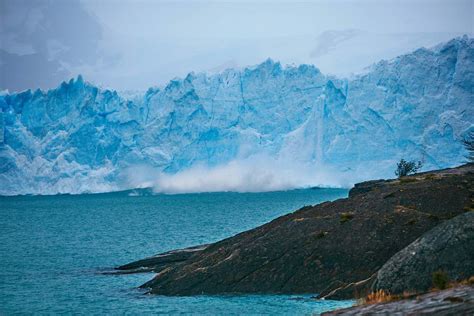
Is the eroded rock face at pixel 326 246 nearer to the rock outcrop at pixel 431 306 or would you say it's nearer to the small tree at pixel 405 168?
the rock outcrop at pixel 431 306

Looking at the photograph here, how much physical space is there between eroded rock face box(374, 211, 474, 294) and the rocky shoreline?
724 cm

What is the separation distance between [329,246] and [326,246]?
15cm

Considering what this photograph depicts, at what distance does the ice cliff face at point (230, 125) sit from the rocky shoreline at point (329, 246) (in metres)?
77.8

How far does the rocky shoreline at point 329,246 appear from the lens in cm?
2884

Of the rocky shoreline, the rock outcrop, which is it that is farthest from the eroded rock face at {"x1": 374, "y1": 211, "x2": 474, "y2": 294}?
the rocky shoreline

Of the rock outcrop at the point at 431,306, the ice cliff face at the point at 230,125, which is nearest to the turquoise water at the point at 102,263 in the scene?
the rock outcrop at the point at 431,306

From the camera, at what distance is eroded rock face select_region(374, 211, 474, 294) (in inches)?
712

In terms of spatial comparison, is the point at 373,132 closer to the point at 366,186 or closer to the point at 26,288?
the point at 366,186

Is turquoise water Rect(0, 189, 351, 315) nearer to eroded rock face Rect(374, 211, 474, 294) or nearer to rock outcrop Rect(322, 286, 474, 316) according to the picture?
eroded rock face Rect(374, 211, 474, 294)

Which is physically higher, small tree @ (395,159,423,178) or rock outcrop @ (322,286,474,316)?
small tree @ (395,159,423,178)

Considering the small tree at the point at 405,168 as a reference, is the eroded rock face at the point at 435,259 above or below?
below

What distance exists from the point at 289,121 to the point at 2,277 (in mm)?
86166

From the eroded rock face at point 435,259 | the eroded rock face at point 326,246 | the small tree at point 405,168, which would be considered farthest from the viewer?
the small tree at point 405,168

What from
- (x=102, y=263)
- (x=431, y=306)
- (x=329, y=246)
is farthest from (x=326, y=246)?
(x=102, y=263)
